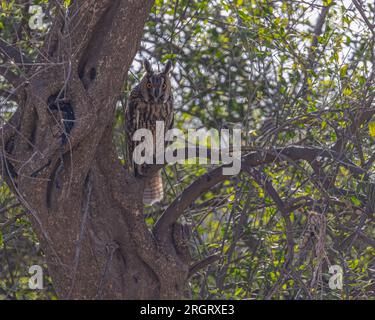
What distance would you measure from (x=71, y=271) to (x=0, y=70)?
108 centimetres

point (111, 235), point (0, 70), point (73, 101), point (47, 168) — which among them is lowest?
point (111, 235)

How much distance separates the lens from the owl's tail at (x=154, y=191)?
514 cm

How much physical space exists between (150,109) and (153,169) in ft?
4.77

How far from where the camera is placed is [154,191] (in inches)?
203

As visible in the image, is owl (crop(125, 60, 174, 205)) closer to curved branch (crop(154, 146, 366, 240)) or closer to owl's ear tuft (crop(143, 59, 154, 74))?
owl's ear tuft (crop(143, 59, 154, 74))

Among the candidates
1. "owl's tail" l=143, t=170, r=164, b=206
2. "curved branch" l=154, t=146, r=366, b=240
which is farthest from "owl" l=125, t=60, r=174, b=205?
"curved branch" l=154, t=146, r=366, b=240

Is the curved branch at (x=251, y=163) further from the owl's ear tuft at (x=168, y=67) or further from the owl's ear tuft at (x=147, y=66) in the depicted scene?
the owl's ear tuft at (x=147, y=66)

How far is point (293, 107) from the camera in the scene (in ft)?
14.4

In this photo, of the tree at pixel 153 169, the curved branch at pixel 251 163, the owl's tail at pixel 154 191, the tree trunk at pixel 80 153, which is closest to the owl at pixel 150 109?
the owl's tail at pixel 154 191

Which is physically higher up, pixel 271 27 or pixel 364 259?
pixel 271 27

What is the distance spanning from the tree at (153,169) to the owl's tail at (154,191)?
44 centimetres

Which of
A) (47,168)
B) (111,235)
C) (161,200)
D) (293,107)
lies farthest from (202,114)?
(47,168)

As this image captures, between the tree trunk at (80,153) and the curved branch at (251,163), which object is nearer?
the tree trunk at (80,153)
